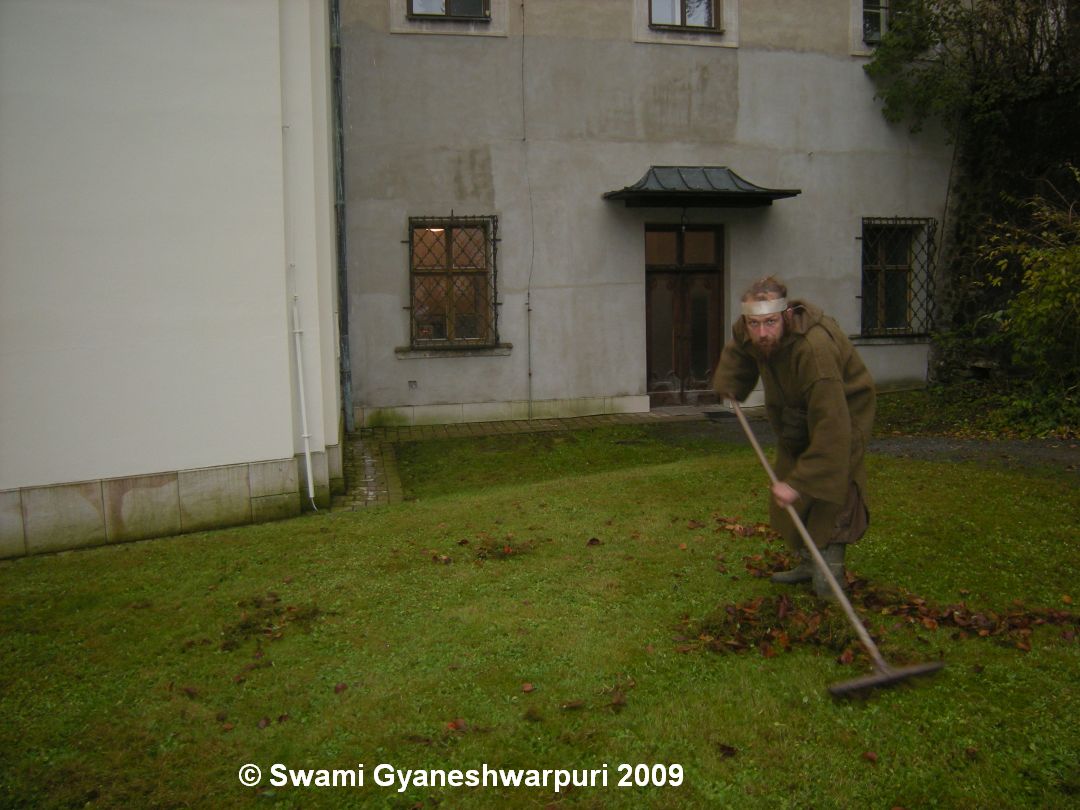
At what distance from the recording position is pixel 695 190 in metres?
12.8

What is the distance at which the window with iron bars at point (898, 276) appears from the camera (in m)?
14.7

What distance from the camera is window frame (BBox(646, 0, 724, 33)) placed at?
13.4 meters

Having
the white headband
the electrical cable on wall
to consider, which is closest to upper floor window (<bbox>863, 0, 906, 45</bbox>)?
the electrical cable on wall

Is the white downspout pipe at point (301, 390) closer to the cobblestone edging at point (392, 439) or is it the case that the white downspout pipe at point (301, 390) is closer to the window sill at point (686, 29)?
the cobblestone edging at point (392, 439)

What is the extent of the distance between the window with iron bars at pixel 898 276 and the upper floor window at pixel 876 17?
9.51ft

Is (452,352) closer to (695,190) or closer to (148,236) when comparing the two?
(695,190)

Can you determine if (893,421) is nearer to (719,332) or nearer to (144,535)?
(719,332)

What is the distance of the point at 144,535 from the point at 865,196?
39.2 feet

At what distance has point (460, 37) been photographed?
12.8 m

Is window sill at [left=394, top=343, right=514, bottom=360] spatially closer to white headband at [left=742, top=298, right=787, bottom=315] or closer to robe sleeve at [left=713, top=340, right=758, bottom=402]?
robe sleeve at [left=713, top=340, right=758, bottom=402]

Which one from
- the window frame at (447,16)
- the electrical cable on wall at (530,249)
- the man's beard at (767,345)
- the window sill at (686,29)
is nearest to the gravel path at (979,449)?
the electrical cable on wall at (530,249)

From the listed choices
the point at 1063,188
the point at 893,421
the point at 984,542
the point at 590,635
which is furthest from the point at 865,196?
the point at 590,635

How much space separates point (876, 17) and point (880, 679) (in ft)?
44.2

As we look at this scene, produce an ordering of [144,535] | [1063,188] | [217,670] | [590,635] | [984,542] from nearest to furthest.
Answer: [217,670] → [590,635] → [984,542] → [144,535] → [1063,188]
